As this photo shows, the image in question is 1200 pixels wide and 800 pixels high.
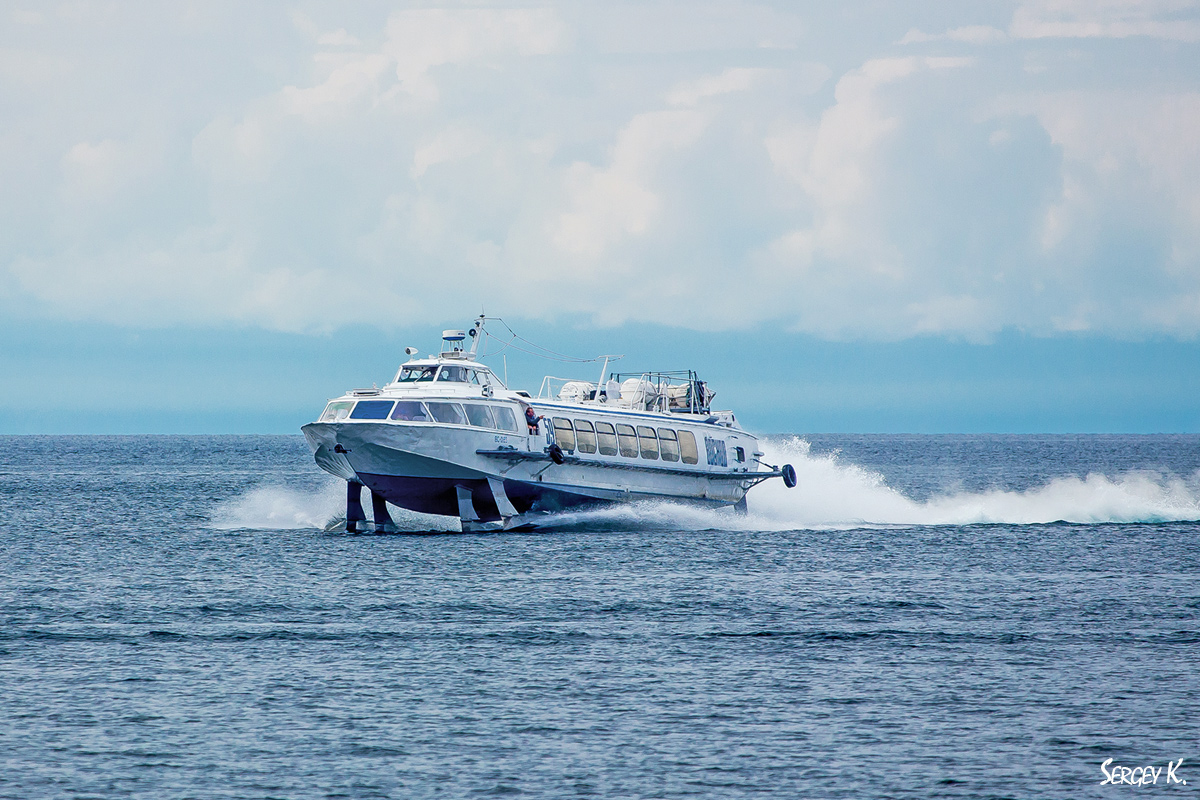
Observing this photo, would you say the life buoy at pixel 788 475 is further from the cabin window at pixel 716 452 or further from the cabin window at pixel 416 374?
the cabin window at pixel 416 374

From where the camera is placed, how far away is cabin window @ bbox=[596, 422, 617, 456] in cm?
4425

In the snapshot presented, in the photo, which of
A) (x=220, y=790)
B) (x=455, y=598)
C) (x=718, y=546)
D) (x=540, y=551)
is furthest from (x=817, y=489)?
(x=220, y=790)

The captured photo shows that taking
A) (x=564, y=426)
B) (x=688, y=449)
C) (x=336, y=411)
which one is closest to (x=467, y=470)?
(x=564, y=426)

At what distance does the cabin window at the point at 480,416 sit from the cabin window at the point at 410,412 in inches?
54.5

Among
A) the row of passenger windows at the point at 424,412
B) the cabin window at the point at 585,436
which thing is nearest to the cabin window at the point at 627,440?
the cabin window at the point at 585,436

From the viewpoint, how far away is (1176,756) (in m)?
18.5

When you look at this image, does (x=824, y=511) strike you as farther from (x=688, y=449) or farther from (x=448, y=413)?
(x=448, y=413)

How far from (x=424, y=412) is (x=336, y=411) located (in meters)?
3.10

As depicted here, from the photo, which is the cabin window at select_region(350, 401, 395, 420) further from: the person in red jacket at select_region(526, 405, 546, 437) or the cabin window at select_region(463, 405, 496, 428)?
the person in red jacket at select_region(526, 405, 546, 437)

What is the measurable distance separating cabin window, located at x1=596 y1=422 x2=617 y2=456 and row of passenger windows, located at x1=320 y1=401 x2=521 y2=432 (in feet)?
13.0

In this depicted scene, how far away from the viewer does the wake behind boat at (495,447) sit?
3997cm

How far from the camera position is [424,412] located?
40.0 meters

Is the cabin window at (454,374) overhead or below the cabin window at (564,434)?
overhead
